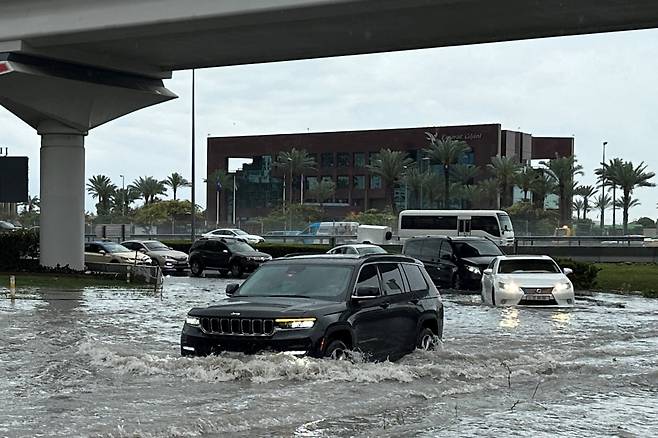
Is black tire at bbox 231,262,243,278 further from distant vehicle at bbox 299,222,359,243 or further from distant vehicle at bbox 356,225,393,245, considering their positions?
distant vehicle at bbox 299,222,359,243

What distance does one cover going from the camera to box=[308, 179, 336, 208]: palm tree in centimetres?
10825

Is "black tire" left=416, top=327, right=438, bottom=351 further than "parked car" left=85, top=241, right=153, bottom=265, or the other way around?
"parked car" left=85, top=241, right=153, bottom=265

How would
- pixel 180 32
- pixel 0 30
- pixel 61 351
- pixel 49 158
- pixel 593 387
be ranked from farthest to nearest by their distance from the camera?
pixel 49 158, pixel 0 30, pixel 180 32, pixel 61 351, pixel 593 387

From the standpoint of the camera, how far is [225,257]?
40812 millimetres

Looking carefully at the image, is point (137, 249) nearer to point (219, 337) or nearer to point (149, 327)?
point (149, 327)

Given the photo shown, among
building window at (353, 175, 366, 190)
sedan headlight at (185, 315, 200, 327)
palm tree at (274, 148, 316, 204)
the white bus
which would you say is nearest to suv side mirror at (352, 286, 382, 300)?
sedan headlight at (185, 315, 200, 327)

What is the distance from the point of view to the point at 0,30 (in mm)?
30625

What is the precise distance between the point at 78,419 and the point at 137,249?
3375cm

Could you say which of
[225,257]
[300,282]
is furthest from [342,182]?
[300,282]

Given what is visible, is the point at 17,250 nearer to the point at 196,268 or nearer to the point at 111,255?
the point at 111,255

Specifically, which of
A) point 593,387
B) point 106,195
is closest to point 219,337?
point 593,387

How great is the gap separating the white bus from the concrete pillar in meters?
25.5

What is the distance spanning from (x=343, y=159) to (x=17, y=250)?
76.4 m

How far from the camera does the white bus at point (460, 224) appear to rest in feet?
182
